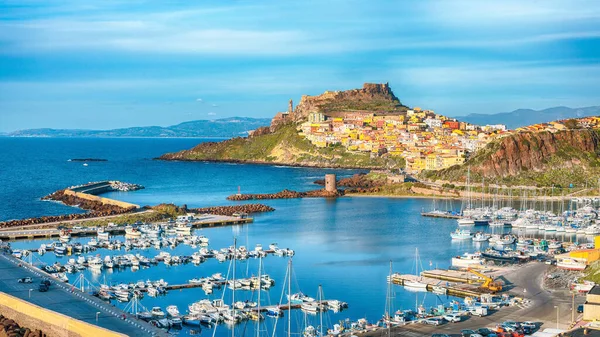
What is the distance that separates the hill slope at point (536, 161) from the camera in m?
60.3

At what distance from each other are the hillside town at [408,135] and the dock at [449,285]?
132 ft

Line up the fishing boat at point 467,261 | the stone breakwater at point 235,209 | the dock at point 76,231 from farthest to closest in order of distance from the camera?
the stone breakwater at point 235,209
the dock at point 76,231
the fishing boat at point 467,261

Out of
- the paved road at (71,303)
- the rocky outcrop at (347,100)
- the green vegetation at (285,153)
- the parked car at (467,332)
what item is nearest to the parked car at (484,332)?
the parked car at (467,332)

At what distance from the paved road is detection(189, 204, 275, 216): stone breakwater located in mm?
19476

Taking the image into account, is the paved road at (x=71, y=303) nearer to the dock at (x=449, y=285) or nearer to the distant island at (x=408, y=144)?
the dock at (x=449, y=285)

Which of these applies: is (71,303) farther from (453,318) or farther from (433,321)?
(453,318)

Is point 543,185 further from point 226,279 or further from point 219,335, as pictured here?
point 219,335

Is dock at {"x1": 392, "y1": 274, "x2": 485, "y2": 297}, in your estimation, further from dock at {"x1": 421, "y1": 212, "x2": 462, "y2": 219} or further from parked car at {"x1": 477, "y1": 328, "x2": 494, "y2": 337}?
dock at {"x1": 421, "y1": 212, "x2": 462, "y2": 219}

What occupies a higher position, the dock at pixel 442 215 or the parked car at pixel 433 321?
the dock at pixel 442 215

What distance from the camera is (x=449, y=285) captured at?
88.5 feet

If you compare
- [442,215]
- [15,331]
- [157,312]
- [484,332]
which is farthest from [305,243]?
[15,331]

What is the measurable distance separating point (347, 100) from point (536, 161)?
6461 centimetres

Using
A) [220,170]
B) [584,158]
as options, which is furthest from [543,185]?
[220,170]

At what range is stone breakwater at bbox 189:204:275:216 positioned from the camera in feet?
152
